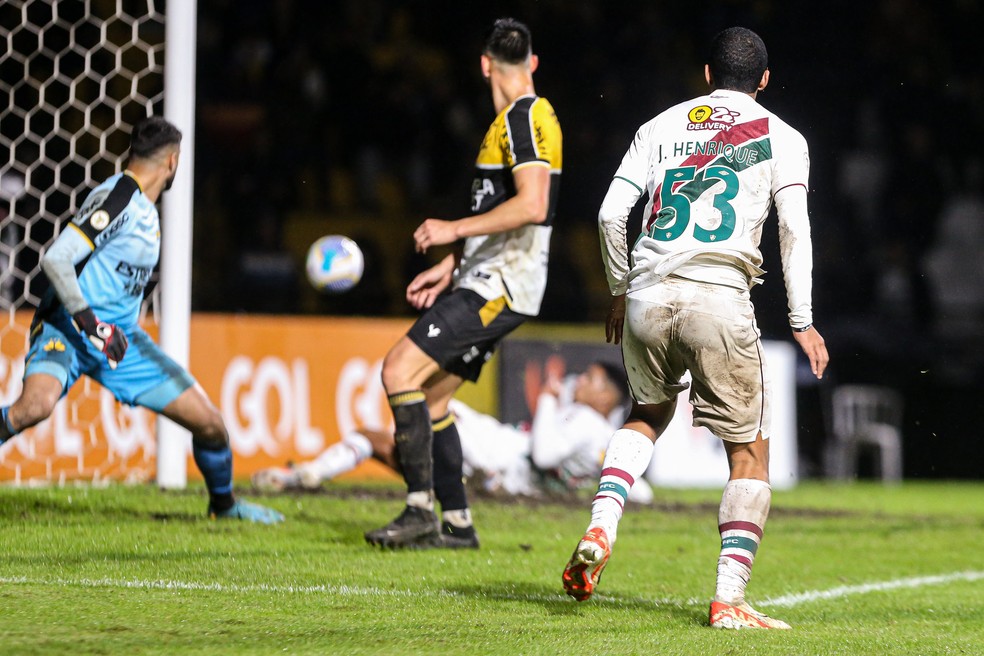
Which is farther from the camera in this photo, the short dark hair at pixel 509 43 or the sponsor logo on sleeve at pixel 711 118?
the short dark hair at pixel 509 43

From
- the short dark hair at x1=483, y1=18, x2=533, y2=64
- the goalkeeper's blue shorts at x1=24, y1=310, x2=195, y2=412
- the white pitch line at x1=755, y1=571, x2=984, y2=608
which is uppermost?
the short dark hair at x1=483, y1=18, x2=533, y2=64

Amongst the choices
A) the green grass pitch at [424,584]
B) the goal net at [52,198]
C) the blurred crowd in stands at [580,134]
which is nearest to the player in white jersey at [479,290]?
the green grass pitch at [424,584]

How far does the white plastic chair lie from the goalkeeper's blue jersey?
10516 mm

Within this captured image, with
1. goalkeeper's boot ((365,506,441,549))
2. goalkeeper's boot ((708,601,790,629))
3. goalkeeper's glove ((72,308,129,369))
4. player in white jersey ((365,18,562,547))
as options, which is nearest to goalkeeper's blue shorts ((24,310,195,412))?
goalkeeper's glove ((72,308,129,369))

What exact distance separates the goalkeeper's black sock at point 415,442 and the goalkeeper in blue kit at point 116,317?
98 cm

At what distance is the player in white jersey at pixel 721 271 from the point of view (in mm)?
4277

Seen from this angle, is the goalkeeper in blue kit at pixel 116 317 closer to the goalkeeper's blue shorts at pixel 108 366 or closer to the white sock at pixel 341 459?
the goalkeeper's blue shorts at pixel 108 366

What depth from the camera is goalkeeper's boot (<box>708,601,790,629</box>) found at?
4.17 m

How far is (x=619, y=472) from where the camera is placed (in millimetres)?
4438

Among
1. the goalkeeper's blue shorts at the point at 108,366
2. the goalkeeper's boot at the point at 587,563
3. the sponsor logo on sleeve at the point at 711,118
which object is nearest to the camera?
the goalkeeper's boot at the point at 587,563

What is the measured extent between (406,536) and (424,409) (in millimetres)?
568

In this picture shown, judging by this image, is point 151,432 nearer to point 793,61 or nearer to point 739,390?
point 739,390

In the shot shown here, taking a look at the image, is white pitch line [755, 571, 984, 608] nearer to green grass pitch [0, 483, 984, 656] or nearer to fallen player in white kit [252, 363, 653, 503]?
green grass pitch [0, 483, 984, 656]

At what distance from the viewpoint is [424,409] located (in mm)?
5934
